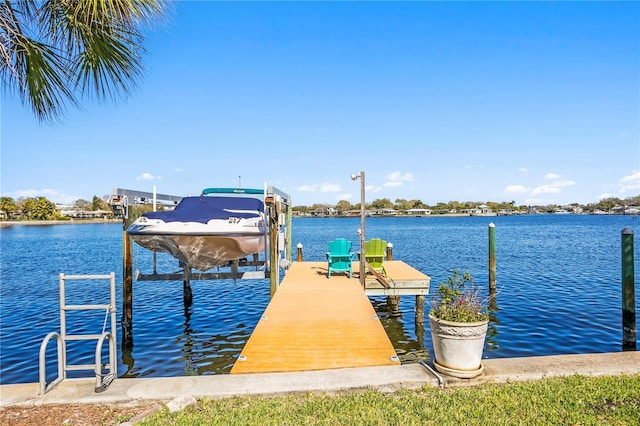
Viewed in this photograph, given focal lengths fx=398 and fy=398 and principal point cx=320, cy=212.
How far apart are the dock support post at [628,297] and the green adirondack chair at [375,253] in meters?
5.83

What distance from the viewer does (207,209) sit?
A: 9.21m

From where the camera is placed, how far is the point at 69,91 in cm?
459

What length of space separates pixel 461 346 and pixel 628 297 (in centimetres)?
751

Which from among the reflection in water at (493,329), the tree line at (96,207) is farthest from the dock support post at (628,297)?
the tree line at (96,207)

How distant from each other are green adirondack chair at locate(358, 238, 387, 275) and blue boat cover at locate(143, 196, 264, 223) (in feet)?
11.7

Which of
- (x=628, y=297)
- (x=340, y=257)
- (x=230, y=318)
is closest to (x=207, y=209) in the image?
(x=340, y=257)

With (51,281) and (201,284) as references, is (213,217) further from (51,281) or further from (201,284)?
(51,281)

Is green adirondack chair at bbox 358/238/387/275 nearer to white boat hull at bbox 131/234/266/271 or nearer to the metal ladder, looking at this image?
white boat hull at bbox 131/234/266/271

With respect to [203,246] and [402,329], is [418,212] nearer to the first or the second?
[402,329]

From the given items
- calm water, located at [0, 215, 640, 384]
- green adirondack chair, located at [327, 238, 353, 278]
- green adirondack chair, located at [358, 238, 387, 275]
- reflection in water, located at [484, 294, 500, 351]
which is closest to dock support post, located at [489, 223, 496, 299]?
reflection in water, located at [484, 294, 500, 351]

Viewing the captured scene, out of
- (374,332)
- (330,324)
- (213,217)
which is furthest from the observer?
(213,217)

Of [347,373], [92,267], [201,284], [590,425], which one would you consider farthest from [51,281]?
[590,425]

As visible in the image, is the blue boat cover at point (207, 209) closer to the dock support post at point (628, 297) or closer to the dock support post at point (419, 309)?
the dock support post at point (419, 309)

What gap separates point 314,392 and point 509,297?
13228 mm
